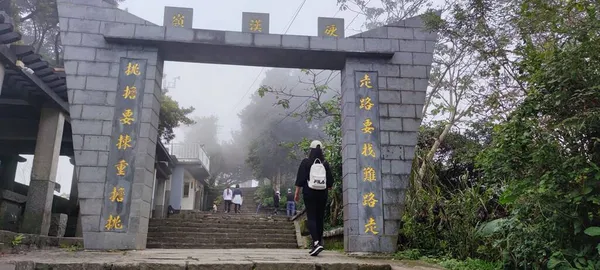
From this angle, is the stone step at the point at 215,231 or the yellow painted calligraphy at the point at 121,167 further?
the stone step at the point at 215,231

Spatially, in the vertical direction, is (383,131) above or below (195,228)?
above

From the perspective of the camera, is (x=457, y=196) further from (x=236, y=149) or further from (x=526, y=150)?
(x=236, y=149)

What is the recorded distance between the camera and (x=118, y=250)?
604 cm

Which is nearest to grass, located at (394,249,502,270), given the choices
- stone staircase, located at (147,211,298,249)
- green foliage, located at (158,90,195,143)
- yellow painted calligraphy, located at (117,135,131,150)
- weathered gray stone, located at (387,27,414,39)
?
weathered gray stone, located at (387,27,414,39)

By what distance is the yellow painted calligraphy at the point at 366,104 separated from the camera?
6725 millimetres

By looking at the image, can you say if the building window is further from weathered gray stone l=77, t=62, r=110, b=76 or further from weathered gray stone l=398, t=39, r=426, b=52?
weathered gray stone l=398, t=39, r=426, b=52

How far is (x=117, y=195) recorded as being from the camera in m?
6.25

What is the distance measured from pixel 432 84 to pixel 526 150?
706 cm

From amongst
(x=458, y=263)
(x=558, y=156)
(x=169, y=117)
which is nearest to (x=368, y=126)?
(x=458, y=263)

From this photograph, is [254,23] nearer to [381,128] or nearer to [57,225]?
→ [381,128]

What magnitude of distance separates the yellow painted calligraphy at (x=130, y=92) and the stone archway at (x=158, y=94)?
30 millimetres

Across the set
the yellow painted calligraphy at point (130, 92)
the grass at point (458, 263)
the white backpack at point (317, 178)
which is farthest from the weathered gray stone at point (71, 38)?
the grass at point (458, 263)

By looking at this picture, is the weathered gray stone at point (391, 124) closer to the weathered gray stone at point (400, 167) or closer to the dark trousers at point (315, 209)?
the weathered gray stone at point (400, 167)

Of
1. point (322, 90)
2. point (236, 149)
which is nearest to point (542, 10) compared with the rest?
point (322, 90)
